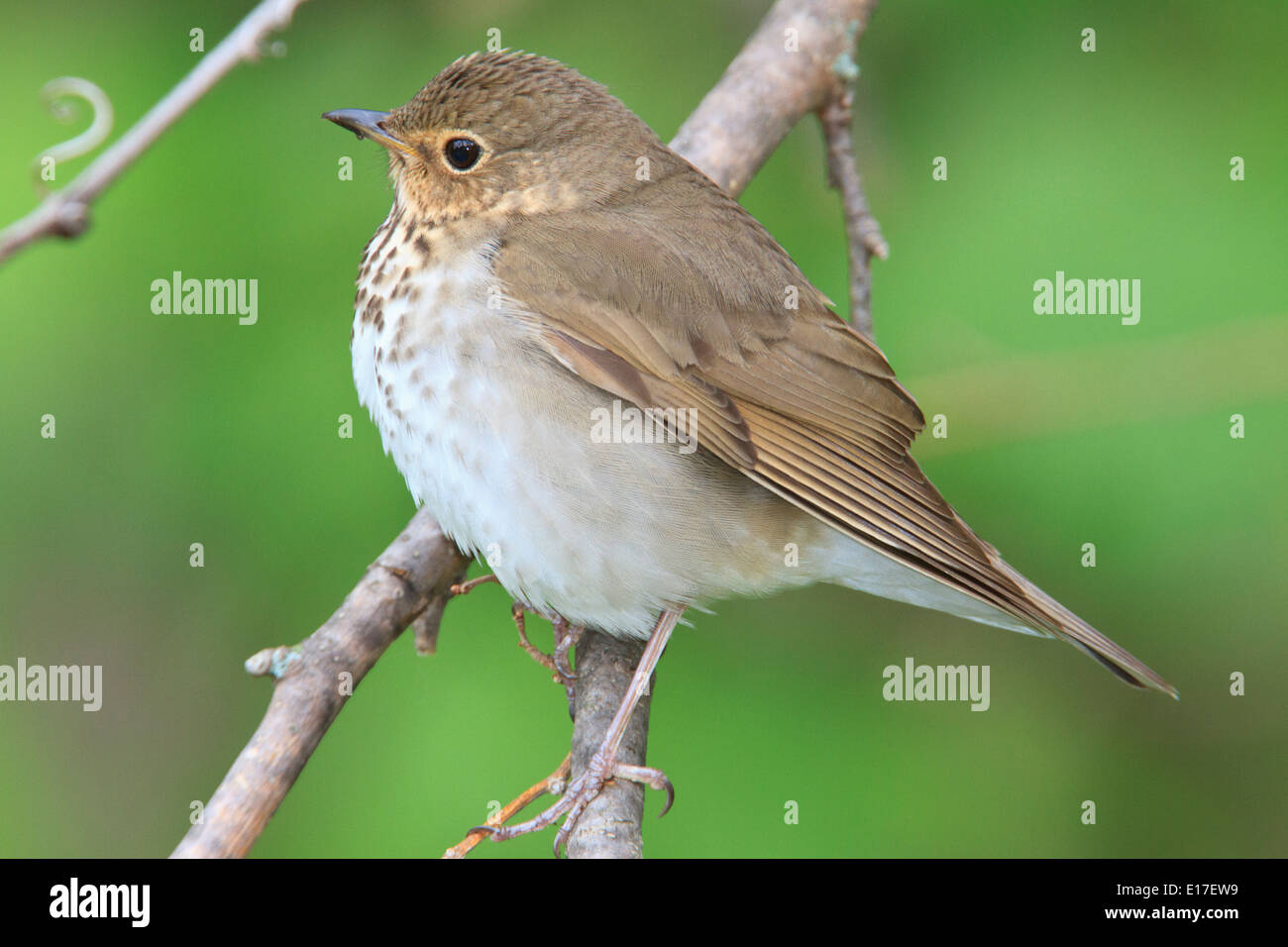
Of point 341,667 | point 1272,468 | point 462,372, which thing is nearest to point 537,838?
point 341,667

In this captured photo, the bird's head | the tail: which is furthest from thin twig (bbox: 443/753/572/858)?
the bird's head

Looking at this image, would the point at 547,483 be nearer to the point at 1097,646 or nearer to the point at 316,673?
the point at 316,673

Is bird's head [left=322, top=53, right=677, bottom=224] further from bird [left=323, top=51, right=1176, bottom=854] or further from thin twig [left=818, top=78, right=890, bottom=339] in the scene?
thin twig [left=818, top=78, right=890, bottom=339]

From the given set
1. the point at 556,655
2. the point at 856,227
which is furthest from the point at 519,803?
the point at 856,227

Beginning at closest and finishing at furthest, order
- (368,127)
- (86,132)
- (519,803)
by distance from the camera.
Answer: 1. (86,132)
2. (519,803)
3. (368,127)

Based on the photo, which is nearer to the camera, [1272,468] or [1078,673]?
[1272,468]

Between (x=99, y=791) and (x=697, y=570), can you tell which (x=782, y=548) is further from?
(x=99, y=791)
